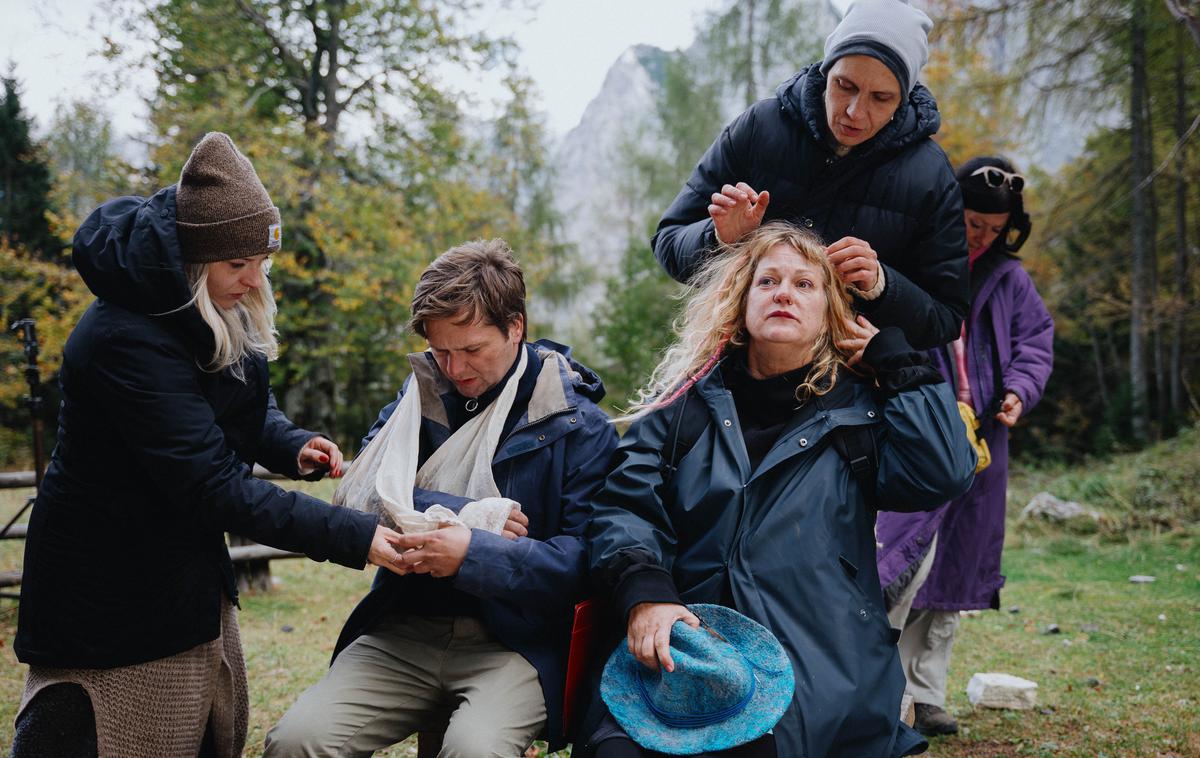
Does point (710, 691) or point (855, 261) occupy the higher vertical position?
point (855, 261)

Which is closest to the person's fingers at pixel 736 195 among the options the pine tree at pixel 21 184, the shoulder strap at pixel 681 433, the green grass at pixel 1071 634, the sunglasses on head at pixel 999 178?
the shoulder strap at pixel 681 433

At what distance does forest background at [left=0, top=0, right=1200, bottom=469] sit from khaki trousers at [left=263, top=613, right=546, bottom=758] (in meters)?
12.2

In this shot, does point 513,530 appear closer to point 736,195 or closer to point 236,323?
point 236,323

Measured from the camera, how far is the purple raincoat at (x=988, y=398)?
384 centimetres

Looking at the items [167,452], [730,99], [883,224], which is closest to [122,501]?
[167,452]

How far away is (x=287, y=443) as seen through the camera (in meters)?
2.83

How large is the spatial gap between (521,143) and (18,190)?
18856 mm

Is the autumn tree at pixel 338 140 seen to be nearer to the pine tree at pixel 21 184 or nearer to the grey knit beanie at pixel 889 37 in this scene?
the pine tree at pixel 21 184

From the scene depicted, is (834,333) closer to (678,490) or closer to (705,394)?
(705,394)

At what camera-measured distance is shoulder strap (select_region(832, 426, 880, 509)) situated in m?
2.46

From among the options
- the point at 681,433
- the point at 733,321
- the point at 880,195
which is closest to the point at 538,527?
the point at 681,433

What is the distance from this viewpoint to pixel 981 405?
387cm

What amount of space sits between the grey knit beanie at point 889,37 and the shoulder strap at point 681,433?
113 centimetres

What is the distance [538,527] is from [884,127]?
160cm
